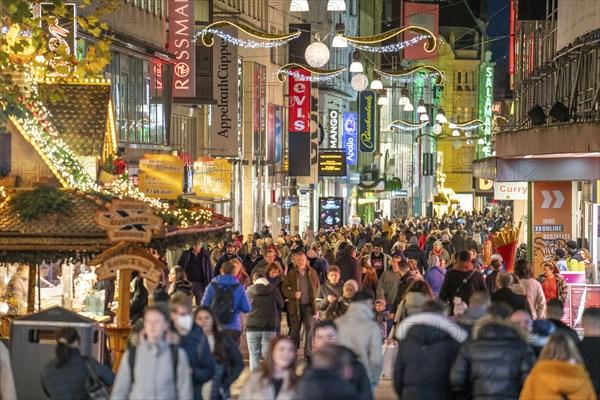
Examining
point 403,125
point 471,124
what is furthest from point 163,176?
point 403,125

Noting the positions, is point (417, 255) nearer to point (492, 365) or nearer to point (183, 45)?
point (183, 45)

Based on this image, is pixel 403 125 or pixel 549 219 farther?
pixel 403 125

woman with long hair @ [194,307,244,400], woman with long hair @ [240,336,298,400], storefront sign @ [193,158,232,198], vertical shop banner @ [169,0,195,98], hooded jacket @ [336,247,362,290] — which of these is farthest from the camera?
vertical shop banner @ [169,0,195,98]

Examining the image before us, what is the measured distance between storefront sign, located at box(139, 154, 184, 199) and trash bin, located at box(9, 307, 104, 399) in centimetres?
333

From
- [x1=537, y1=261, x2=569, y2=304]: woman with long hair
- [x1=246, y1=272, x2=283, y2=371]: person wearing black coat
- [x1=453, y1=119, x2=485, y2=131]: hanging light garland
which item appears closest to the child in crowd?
[x1=246, y1=272, x2=283, y2=371]: person wearing black coat

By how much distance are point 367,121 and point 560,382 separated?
238ft

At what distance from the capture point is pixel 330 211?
63.9 m

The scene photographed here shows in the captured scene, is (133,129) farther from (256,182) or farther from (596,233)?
(256,182)

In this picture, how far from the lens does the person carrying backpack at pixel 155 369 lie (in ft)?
40.5

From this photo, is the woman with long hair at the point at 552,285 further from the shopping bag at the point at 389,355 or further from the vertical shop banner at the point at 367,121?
the vertical shop banner at the point at 367,121

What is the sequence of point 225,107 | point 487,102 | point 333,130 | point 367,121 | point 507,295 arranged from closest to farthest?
1. point 507,295
2. point 225,107
3. point 333,130
4. point 367,121
5. point 487,102

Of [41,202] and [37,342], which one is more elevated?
[41,202]

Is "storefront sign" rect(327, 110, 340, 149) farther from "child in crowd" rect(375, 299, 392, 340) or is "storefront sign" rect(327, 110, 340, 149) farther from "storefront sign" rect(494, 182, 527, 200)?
"child in crowd" rect(375, 299, 392, 340)

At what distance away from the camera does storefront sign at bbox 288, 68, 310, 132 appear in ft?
199
